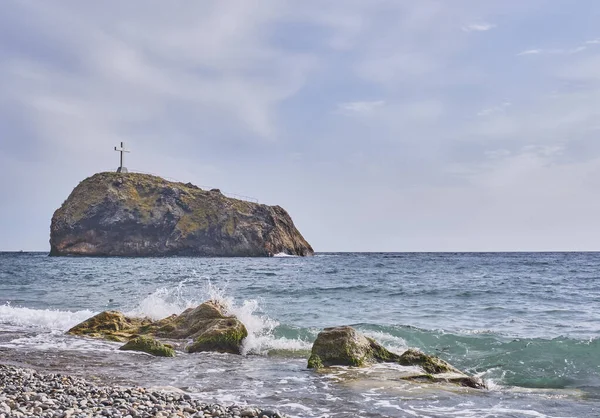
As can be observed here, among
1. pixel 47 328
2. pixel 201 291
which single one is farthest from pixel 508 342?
pixel 201 291

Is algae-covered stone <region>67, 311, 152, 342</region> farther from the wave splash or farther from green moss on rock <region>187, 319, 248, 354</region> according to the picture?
green moss on rock <region>187, 319, 248, 354</region>

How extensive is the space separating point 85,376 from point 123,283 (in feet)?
104

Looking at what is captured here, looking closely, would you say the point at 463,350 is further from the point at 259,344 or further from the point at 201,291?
the point at 201,291

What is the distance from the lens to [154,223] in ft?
447

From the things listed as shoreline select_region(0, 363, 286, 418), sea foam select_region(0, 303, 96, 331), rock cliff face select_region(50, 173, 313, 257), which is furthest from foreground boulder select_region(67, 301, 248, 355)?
rock cliff face select_region(50, 173, 313, 257)

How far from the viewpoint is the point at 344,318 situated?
23.3 meters

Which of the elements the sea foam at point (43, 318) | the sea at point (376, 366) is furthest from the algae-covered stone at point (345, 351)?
the sea foam at point (43, 318)

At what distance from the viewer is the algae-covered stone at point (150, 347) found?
15.5m

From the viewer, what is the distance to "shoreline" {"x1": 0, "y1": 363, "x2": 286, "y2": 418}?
26.6 ft

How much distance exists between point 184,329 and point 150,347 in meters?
3.01

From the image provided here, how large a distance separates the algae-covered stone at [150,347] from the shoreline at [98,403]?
16.6 ft

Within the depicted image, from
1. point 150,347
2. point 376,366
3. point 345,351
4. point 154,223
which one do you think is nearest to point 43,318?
point 150,347

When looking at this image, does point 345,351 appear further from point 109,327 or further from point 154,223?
point 154,223

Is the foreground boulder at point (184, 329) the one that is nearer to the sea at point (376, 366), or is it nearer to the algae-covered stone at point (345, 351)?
the sea at point (376, 366)
